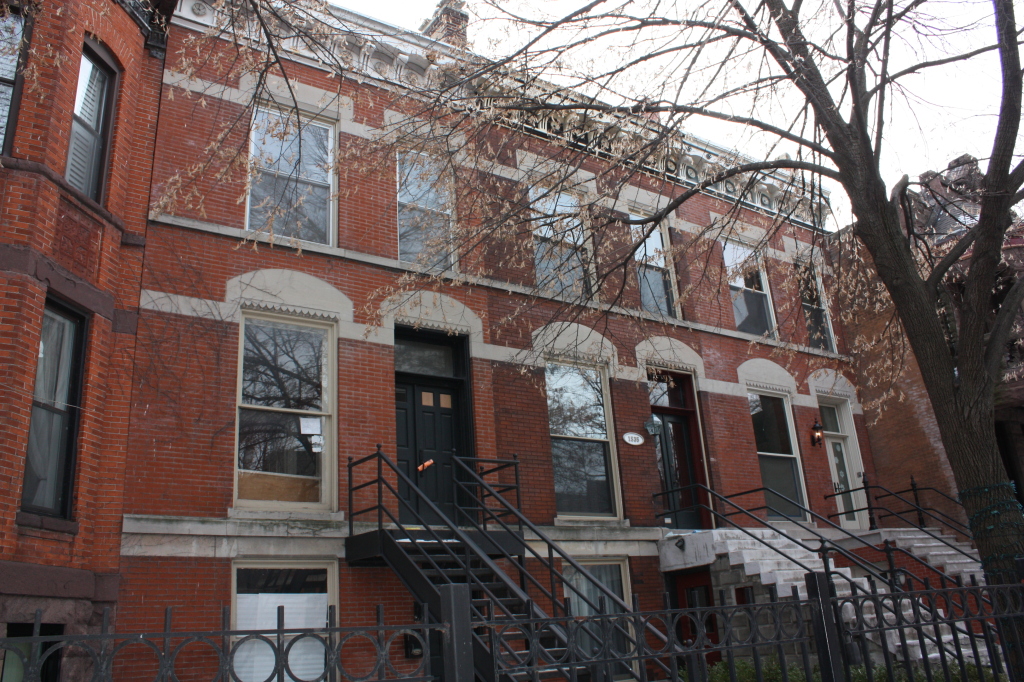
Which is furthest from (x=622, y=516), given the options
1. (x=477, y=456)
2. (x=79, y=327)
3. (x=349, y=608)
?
(x=79, y=327)

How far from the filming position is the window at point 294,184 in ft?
36.8

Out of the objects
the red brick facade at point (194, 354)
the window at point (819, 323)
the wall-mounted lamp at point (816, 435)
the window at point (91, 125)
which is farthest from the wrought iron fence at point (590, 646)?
the window at point (819, 323)

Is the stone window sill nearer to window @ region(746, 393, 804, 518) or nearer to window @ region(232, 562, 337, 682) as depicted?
window @ region(232, 562, 337, 682)

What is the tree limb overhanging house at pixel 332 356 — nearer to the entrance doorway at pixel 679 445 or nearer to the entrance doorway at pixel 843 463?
the entrance doorway at pixel 679 445

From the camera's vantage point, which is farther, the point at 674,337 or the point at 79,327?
the point at 674,337

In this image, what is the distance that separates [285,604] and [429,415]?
11.1 feet

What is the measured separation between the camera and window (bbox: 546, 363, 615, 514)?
502 inches

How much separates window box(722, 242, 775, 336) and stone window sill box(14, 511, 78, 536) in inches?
469

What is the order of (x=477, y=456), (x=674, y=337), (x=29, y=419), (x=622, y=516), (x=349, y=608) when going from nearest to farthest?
(x=29, y=419) → (x=349, y=608) → (x=477, y=456) → (x=622, y=516) → (x=674, y=337)

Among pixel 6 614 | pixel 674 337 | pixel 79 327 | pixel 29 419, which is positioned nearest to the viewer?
pixel 6 614

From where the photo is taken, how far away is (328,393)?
10.8 metres

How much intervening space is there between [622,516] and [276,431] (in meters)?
5.51

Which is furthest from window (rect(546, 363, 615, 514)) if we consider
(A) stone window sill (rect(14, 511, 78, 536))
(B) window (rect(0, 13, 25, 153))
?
(B) window (rect(0, 13, 25, 153))

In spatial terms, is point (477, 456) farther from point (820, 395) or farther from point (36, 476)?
point (820, 395)
